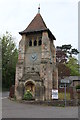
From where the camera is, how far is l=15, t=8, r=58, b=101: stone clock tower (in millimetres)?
24844

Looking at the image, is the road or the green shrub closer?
the road

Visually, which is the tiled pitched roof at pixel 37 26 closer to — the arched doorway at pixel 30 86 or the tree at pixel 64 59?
the arched doorway at pixel 30 86

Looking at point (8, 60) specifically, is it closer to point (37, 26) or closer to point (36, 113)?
point (37, 26)


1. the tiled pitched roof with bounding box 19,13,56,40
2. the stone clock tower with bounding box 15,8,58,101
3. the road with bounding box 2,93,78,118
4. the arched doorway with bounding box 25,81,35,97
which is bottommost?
the road with bounding box 2,93,78,118

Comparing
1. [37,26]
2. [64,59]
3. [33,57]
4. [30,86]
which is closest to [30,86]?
[30,86]

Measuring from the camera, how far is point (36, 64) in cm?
2700

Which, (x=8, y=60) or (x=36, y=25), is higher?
(x=36, y=25)

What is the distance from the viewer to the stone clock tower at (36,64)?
24.8 metres

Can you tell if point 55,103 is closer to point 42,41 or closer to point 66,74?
point 42,41

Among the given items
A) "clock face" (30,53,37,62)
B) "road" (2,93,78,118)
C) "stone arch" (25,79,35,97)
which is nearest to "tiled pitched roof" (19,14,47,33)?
"clock face" (30,53,37,62)

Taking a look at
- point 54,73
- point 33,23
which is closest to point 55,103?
point 54,73

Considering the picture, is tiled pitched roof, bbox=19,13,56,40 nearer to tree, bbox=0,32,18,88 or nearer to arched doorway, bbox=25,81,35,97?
arched doorway, bbox=25,81,35,97

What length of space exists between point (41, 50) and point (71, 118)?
15343 mm

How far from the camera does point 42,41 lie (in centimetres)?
2711
